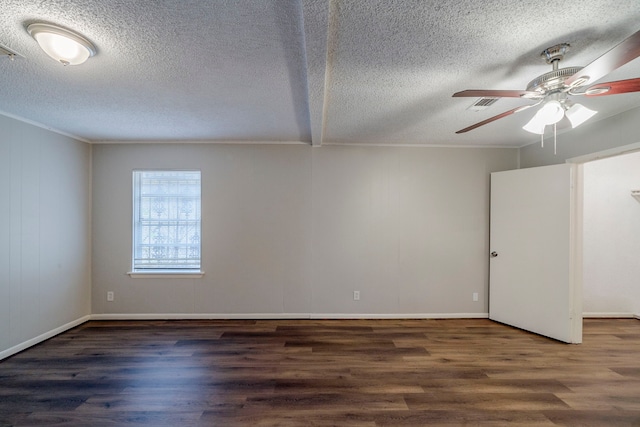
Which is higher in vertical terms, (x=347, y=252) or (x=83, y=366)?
(x=347, y=252)

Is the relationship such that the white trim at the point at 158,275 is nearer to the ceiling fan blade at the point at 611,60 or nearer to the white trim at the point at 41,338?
the white trim at the point at 41,338

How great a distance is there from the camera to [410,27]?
1444mm

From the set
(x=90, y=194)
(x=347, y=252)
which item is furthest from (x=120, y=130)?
(x=347, y=252)

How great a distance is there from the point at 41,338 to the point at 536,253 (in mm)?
5784

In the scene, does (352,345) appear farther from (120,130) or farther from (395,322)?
(120,130)

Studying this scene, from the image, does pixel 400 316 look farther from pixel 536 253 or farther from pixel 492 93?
pixel 492 93

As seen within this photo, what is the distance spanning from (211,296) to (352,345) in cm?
200

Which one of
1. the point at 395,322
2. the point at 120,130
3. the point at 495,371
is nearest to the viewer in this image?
the point at 495,371

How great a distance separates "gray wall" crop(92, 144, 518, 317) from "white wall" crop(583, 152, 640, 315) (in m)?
1.54

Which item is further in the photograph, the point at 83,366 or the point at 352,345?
the point at 352,345

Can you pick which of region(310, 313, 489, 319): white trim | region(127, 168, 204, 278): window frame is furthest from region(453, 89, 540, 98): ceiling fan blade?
region(127, 168, 204, 278): window frame

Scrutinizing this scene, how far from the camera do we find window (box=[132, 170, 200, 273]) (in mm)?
3709

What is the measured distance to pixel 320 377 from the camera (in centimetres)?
234

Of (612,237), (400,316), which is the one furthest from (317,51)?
(612,237)
